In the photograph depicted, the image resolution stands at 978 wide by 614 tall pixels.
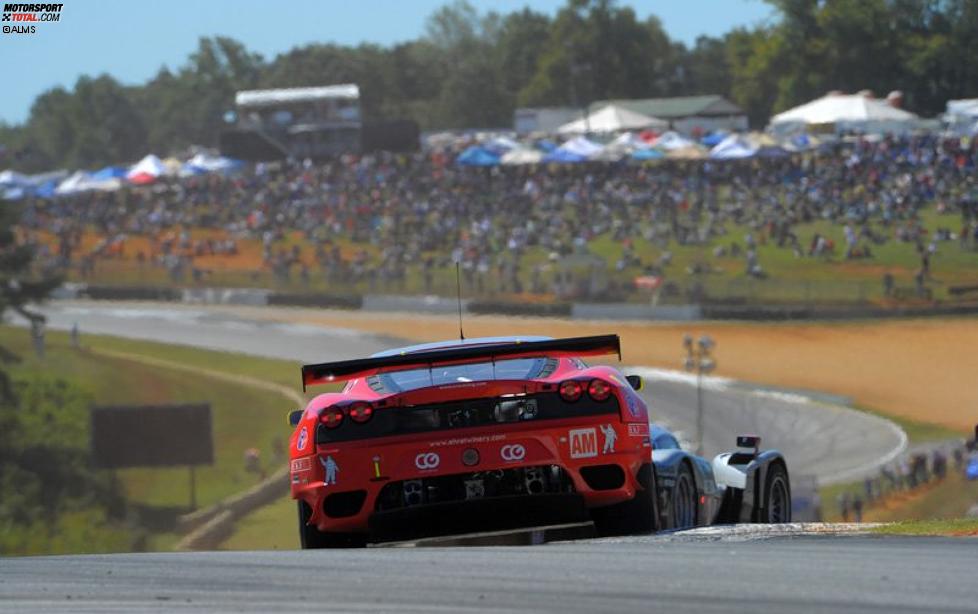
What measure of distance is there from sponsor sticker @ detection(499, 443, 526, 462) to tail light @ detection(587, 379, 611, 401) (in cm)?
43

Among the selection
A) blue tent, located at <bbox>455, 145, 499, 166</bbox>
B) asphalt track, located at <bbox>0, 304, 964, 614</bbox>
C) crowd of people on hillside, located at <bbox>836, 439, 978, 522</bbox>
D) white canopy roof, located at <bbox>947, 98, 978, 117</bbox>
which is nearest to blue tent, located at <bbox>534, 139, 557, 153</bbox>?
blue tent, located at <bbox>455, 145, 499, 166</bbox>

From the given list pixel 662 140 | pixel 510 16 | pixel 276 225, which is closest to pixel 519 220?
pixel 662 140

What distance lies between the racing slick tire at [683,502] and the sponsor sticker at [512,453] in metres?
1.55

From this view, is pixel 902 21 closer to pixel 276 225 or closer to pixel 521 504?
pixel 276 225

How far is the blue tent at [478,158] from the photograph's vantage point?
52.2m

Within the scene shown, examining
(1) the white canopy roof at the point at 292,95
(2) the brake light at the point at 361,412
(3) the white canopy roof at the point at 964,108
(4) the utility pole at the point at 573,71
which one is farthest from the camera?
(4) the utility pole at the point at 573,71

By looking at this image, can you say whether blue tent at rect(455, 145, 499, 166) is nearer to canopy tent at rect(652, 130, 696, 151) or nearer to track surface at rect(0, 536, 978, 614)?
canopy tent at rect(652, 130, 696, 151)

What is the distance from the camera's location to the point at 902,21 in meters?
49.8

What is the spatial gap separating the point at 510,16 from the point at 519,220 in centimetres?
3951

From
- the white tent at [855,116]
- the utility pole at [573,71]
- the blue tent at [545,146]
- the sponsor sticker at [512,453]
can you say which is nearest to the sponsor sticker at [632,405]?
the sponsor sticker at [512,453]

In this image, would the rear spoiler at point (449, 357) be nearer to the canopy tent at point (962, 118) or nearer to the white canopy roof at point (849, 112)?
the canopy tent at point (962, 118)

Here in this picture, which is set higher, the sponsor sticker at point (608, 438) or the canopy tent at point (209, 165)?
the canopy tent at point (209, 165)

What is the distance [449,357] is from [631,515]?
1.11 m

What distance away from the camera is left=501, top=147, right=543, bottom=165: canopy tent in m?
51.1
